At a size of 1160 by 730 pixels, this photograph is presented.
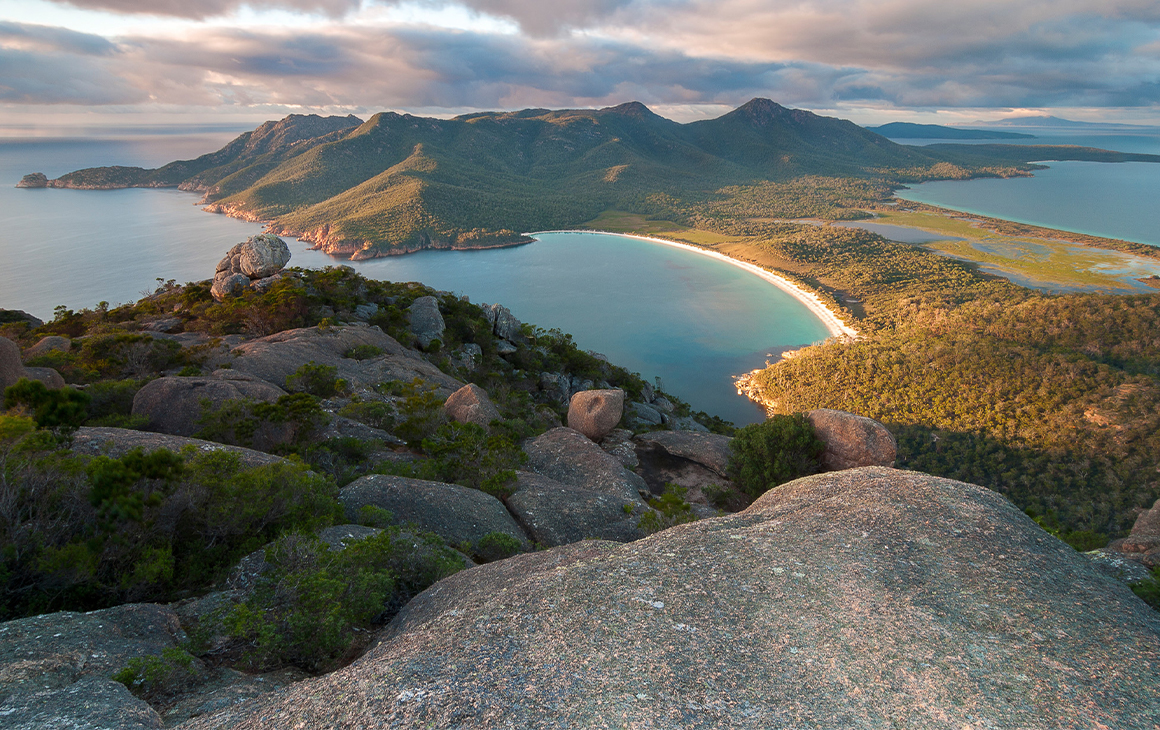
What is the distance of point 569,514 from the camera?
17.8m

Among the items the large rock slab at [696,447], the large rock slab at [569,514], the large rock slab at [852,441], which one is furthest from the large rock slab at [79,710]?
the large rock slab at [852,441]

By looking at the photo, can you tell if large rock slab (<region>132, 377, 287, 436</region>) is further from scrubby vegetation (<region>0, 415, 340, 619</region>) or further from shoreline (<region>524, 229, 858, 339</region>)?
shoreline (<region>524, 229, 858, 339</region>)

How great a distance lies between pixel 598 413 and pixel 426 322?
22028 millimetres

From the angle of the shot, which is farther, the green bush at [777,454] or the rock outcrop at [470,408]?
the green bush at [777,454]

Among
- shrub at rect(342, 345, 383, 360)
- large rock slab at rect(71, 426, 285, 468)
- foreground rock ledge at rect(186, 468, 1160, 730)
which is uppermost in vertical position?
large rock slab at rect(71, 426, 285, 468)

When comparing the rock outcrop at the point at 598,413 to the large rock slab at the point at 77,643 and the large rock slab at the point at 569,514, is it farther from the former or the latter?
the large rock slab at the point at 77,643

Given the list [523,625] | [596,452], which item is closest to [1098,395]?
[596,452]

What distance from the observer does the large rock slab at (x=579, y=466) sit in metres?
21.4

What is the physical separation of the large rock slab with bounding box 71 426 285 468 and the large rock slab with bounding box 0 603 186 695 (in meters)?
5.16

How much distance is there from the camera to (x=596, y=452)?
23.8 m

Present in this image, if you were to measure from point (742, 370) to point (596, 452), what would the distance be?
7777 cm

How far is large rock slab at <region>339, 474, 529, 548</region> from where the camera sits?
14953mm

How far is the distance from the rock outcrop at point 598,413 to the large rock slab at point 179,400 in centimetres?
1632

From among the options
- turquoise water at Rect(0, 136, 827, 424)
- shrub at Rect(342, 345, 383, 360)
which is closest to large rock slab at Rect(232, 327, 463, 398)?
shrub at Rect(342, 345, 383, 360)
